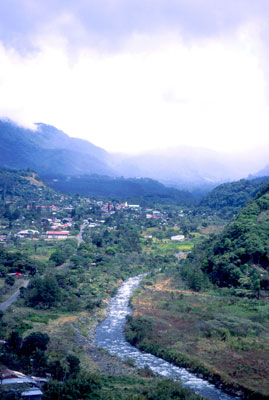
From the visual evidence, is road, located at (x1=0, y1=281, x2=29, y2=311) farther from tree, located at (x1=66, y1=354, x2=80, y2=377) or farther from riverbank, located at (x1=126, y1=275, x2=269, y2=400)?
tree, located at (x1=66, y1=354, x2=80, y2=377)

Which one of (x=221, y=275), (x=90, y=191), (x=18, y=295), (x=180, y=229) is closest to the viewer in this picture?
(x=18, y=295)

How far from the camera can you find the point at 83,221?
234ft

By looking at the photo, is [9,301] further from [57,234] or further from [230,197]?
[230,197]

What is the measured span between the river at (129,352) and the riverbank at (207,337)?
404 millimetres

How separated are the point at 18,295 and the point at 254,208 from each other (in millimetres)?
24139

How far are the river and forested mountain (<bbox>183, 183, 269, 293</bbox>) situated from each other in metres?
6.77

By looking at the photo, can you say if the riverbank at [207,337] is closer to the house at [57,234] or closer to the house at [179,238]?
the house at [179,238]

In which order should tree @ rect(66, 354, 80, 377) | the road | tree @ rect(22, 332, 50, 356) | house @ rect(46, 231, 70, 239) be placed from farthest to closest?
house @ rect(46, 231, 70, 239)
the road
tree @ rect(22, 332, 50, 356)
tree @ rect(66, 354, 80, 377)

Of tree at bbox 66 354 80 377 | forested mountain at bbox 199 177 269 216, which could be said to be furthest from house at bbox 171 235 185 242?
tree at bbox 66 354 80 377

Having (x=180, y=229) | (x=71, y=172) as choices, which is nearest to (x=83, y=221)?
(x=180, y=229)

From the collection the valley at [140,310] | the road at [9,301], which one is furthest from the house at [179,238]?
the road at [9,301]

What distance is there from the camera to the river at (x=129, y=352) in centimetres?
1739

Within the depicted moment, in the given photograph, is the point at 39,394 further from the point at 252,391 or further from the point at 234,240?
the point at 234,240

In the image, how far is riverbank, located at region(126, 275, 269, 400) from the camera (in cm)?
1786
